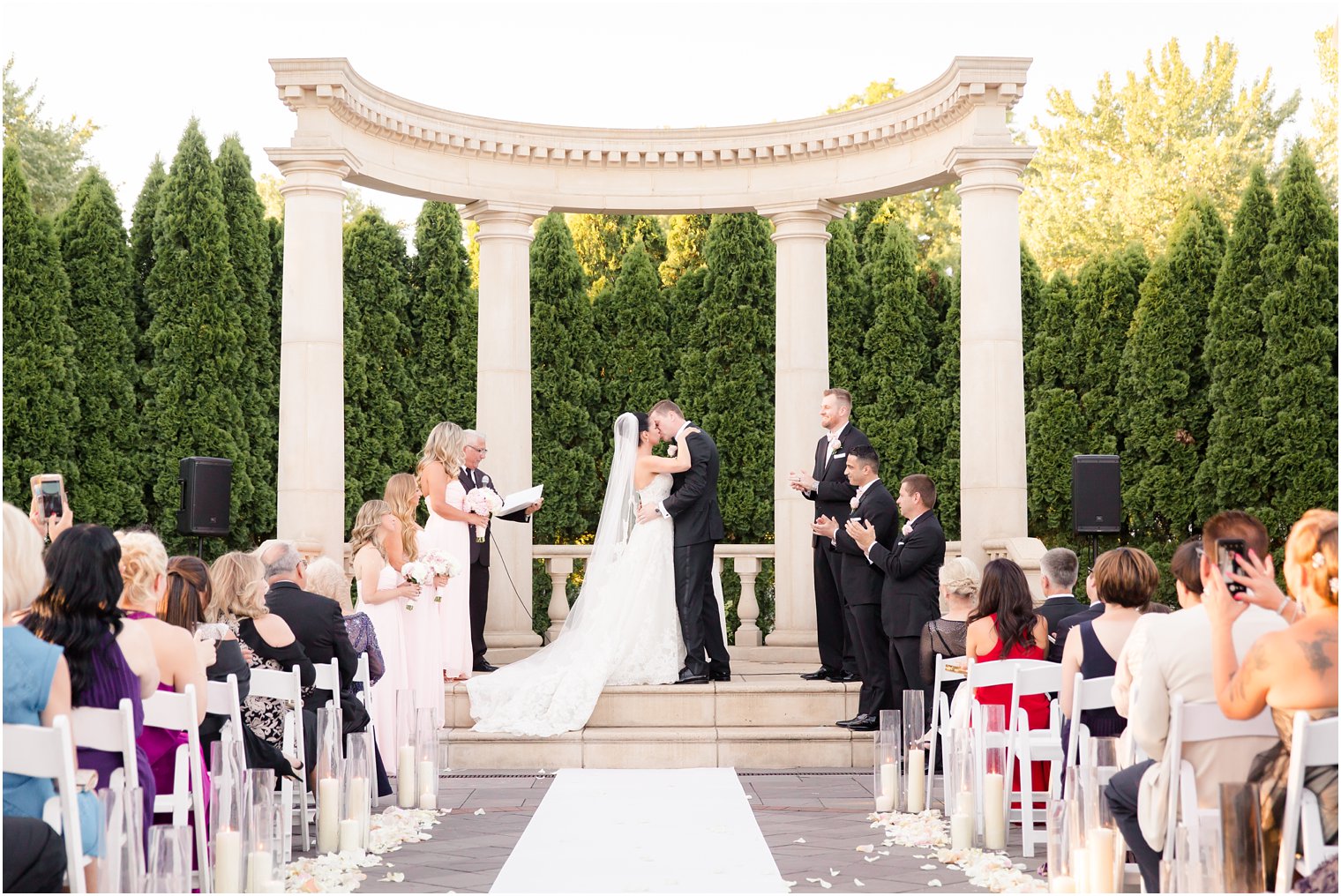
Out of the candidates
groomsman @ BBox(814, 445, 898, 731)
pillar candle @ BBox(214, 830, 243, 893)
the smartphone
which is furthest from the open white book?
the smartphone

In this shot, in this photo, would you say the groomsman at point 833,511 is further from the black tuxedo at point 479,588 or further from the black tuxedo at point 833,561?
the black tuxedo at point 479,588

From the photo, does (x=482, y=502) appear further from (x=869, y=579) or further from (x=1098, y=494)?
(x=1098, y=494)

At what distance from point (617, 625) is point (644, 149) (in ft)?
21.4

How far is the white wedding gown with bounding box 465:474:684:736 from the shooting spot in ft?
41.6

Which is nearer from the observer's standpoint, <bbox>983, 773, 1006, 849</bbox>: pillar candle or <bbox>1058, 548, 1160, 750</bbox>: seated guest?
<bbox>1058, 548, 1160, 750</bbox>: seated guest

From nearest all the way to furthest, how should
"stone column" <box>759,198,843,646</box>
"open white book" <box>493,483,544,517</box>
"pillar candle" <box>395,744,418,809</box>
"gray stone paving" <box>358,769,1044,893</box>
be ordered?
1. "gray stone paving" <box>358,769,1044,893</box>
2. "pillar candle" <box>395,744,418,809</box>
3. "open white book" <box>493,483,544,517</box>
4. "stone column" <box>759,198,843,646</box>

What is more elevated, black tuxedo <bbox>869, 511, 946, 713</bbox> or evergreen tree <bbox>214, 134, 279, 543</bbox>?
evergreen tree <bbox>214, 134, 279, 543</bbox>

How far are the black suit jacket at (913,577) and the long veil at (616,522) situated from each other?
9.49 feet

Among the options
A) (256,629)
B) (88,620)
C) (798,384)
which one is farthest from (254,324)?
(88,620)

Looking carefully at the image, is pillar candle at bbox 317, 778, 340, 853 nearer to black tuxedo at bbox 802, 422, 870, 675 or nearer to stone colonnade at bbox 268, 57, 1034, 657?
black tuxedo at bbox 802, 422, 870, 675

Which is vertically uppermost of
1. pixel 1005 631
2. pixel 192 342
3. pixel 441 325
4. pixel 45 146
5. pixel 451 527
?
pixel 45 146

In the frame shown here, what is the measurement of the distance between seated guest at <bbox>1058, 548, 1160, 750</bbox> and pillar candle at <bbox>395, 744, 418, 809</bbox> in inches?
179

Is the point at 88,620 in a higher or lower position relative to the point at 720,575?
higher

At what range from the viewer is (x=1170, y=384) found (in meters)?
19.9
